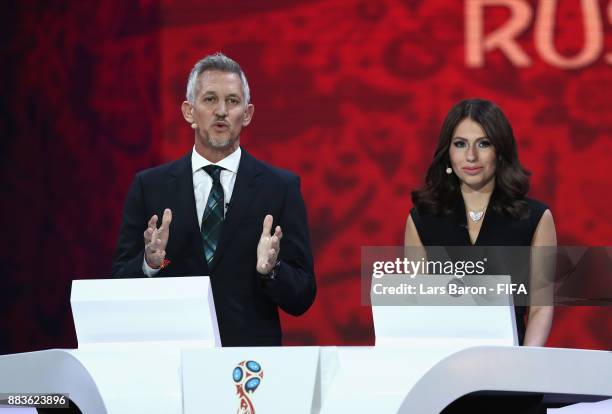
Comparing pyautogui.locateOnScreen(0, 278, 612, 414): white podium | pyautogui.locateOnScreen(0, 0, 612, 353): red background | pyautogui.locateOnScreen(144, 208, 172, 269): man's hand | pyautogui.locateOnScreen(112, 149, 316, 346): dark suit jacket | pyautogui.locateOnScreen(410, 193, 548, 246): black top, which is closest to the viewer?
pyautogui.locateOnScreen(0, 278, 612, 414): white podium

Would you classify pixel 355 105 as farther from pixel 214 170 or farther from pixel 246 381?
pixel 246 381

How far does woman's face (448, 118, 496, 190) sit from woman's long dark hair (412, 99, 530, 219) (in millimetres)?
14

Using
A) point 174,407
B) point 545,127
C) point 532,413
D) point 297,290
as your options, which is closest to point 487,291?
point 532,413

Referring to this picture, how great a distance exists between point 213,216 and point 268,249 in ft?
1.38

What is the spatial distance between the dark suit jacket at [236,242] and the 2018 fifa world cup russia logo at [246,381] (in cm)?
72

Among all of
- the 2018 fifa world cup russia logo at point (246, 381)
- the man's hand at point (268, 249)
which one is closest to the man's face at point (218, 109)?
the man's hand at point (268, 249)

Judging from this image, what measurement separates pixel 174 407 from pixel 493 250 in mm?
1174

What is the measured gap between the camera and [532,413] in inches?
69.1

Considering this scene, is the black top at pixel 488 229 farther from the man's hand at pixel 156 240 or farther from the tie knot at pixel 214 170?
the man's hand at pixel 156 240

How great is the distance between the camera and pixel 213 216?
8.58ft

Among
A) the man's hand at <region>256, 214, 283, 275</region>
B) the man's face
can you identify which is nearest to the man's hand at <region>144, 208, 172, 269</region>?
the man's hand at <region>256, 214, 283, 275</region>

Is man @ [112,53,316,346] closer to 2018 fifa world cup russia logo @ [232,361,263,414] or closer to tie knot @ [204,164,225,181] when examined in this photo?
tie knot @ [204,164,225,181]

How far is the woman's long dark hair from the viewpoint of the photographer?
8.82ft

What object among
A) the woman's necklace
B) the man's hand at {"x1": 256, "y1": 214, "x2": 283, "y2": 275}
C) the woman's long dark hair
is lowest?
the man's hand at {"x1": 256, "y1": 214, "x2": 283, "y2": 275}
